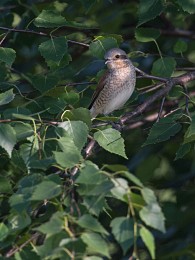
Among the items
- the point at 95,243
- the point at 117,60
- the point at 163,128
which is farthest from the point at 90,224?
the point at 117,60

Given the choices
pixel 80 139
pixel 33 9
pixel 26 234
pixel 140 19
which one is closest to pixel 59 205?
pixel 26 234

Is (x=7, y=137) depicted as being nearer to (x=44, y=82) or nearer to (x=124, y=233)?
(x=124, y=233)

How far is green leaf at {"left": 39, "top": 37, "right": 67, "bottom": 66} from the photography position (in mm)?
5602

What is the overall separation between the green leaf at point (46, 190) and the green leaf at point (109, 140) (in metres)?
0.94

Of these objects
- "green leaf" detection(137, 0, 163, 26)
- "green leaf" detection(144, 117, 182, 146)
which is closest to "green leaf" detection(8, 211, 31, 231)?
"green leaf" detection(144, 117, 182, 146)

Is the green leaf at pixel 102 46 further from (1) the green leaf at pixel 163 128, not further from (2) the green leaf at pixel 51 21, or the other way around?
(1) the green leaf at pixel 163 128

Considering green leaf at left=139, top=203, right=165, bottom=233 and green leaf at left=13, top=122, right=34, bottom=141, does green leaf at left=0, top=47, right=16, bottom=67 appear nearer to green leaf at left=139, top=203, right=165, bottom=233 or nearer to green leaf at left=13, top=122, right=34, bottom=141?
green leaf at left=13, top=122, right=34, bottom=141

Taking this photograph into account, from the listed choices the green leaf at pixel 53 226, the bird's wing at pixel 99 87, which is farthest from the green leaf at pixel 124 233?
the bird's wing at pixel 99 87

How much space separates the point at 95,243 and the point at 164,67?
2723 millimetres

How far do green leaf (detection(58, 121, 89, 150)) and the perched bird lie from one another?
7.40 ft

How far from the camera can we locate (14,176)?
670 centimetres

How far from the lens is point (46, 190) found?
3.93m

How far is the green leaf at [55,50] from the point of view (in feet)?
18.4

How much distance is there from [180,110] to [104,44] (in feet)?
2.22
